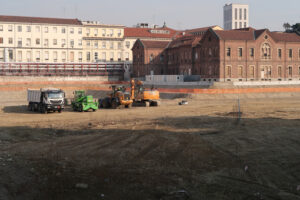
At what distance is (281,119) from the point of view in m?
29.7

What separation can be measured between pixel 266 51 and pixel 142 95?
3386 centimetres

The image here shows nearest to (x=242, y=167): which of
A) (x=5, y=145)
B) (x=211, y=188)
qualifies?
(x=211, y=188)

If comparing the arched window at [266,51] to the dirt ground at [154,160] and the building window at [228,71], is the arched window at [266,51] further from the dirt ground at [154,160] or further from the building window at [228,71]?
the dirt ground at [154,160]

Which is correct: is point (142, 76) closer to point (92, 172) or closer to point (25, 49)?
point (25, 49)

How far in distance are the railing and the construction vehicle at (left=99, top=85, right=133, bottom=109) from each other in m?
42.4

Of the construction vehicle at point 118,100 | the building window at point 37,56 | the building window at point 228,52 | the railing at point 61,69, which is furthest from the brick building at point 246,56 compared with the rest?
the building window at point 37,56

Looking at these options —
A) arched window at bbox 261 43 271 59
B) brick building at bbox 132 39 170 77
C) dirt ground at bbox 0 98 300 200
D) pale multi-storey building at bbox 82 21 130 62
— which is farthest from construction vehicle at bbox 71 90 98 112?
pale multi-storey building at bbox 82 21 130 62

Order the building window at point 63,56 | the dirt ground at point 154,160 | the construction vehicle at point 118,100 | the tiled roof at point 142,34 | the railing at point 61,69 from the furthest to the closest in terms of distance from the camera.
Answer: the tiled roof at point 142,34, the building window at point 63,56, the railing at point 61,69, the construction vehicle at point 118,100, the dirt ground at point 154,160

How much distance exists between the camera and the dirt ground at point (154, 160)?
46.6 ft

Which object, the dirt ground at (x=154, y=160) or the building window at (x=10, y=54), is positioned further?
the building window at (x=10, y=54)

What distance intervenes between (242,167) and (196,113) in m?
18.2

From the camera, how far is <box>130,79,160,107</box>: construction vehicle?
42.1 meters

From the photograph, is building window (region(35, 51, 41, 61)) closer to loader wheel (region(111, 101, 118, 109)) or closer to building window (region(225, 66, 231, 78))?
building window (region(225, 66, 231, 78))

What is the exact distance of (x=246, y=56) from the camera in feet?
216
